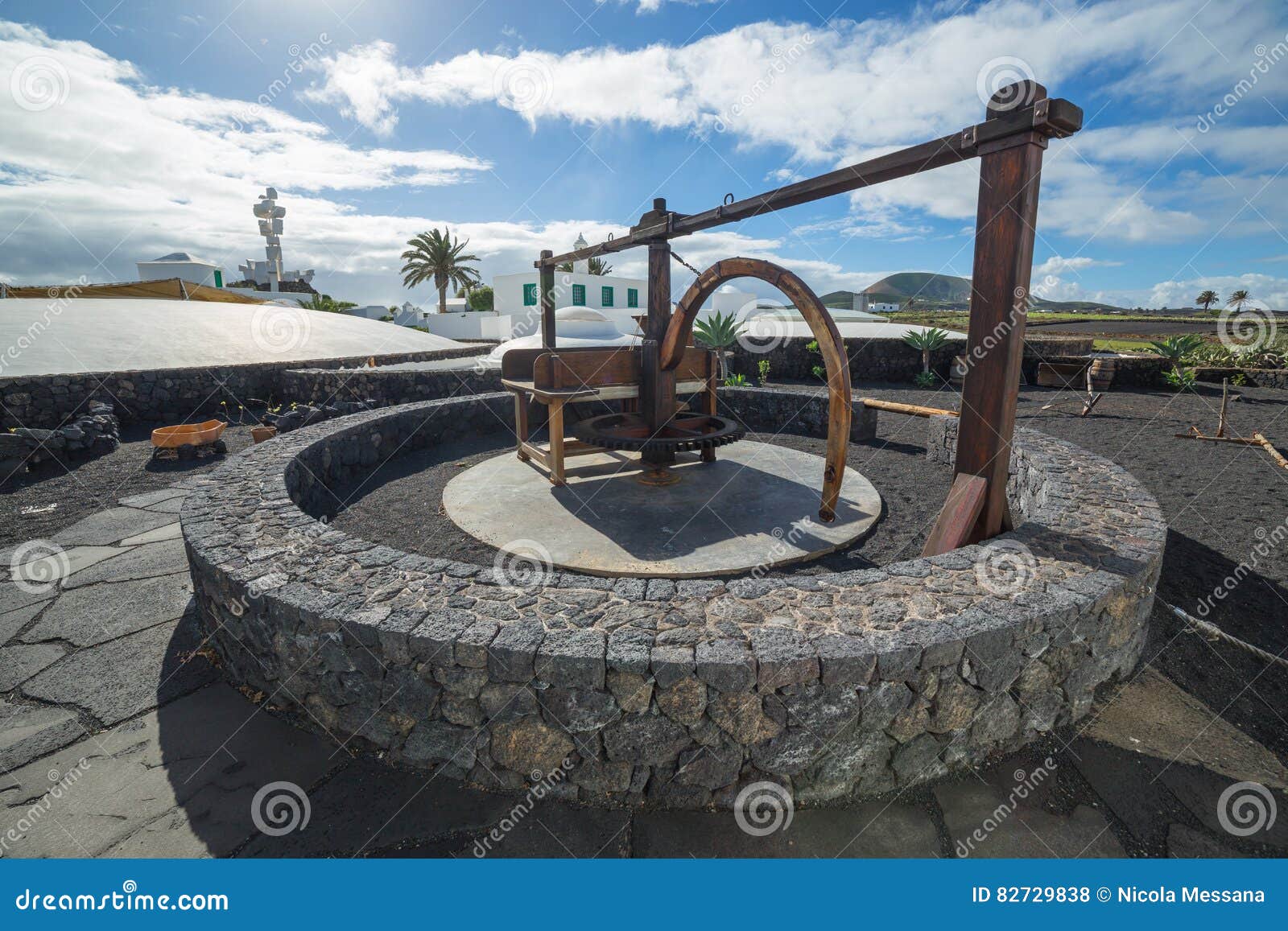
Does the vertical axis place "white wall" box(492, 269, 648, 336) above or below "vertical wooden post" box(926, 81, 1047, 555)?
above

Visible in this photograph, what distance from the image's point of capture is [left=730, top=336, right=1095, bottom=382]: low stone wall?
14922 mm

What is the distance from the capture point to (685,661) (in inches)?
97.3

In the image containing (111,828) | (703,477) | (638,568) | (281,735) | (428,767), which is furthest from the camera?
(703,477)

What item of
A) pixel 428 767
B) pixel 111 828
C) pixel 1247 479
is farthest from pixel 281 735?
pixel 1247 479

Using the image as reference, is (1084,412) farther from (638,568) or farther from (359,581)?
(359,581)

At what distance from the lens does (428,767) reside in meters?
2.81

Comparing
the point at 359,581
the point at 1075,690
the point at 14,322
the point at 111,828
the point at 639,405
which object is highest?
the point at 14,322

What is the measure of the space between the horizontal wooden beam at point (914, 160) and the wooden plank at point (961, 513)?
6.64 ft

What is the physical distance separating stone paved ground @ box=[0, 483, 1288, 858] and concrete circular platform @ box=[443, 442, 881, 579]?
197 cm

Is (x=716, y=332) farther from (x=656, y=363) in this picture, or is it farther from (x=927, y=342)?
(x=656, y=363)

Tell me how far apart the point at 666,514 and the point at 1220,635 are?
3930 mm

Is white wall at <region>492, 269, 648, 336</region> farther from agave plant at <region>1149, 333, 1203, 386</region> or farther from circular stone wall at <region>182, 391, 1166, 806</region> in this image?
circular stone wall at <region>182, 391, 1166, 806</region>

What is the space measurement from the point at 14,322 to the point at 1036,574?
1715 cm

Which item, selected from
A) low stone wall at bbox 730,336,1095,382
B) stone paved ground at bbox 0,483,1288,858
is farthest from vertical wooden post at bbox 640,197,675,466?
low stone wall at bbox 730,336,1095,382
